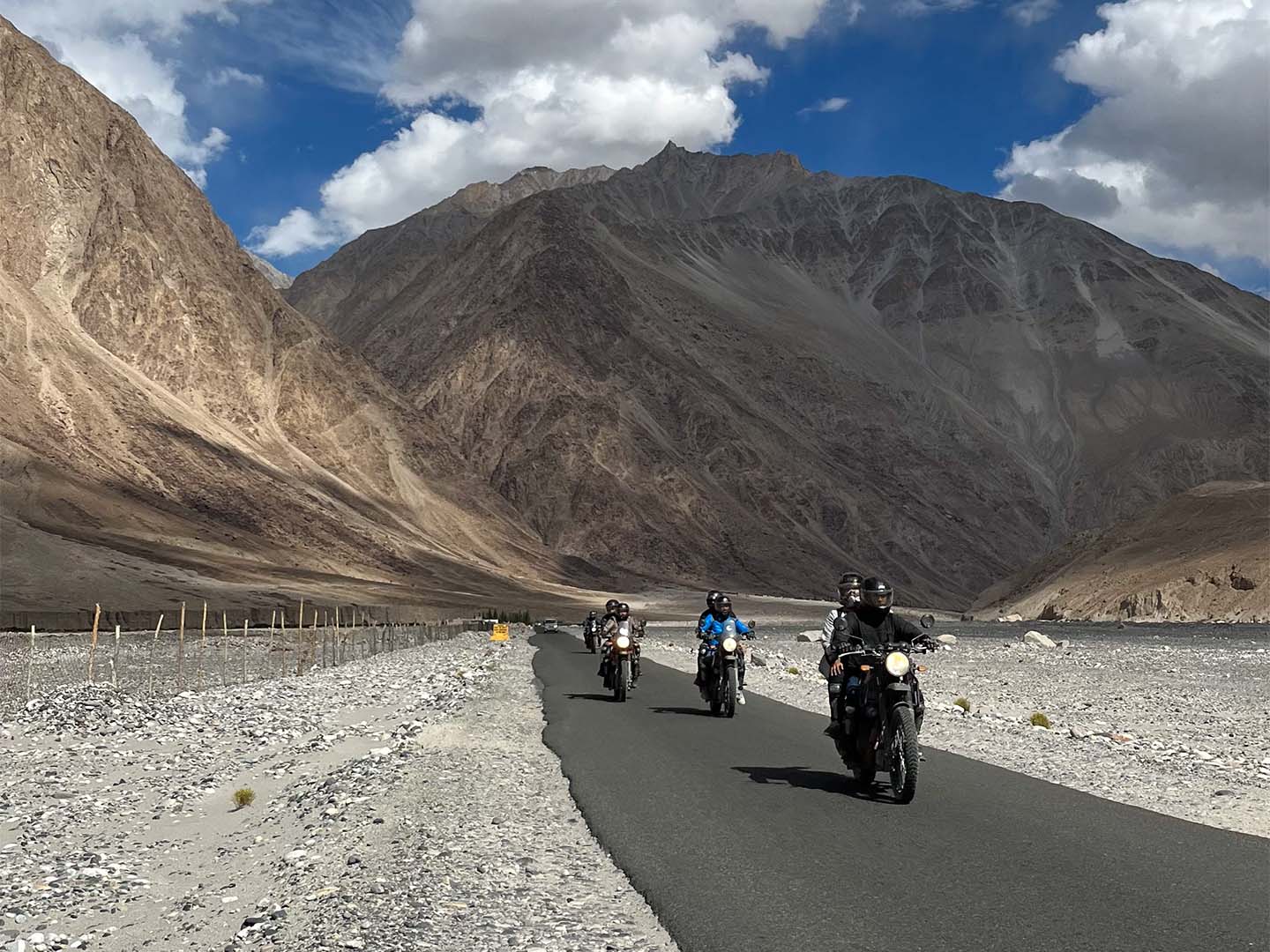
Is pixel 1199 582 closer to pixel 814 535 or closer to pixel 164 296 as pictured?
pixel 814 535

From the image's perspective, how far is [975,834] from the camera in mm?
9258

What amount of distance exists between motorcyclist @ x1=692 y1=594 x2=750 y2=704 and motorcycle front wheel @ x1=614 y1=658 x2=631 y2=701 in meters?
2.48

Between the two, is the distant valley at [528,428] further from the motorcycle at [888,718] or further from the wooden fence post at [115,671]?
the motorcycle at [888,718]

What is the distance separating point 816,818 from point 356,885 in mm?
3773

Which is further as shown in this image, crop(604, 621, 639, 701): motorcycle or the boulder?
the boulder

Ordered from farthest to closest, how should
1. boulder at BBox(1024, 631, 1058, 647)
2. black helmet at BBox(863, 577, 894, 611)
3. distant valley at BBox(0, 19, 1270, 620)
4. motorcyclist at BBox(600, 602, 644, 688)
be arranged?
distant valley at BBox(0, 19, 1270, 620), boulder at BBox(1024, 631, 1058, 647), motorcyclist at BBox(600, 602, 644, 688), black helmet at BBox(863, 577, 894, 611)

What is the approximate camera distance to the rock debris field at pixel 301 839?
7.59 m

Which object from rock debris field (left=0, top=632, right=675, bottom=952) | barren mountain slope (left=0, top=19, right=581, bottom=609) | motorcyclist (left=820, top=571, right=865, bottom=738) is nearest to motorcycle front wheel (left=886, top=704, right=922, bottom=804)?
motorcyclist (left=820, top=571, right=865, bottom=738)

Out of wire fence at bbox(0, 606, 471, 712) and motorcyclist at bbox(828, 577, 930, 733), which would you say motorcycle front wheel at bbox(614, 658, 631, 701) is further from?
wire fence at bbox(0, 606, 471, 712)

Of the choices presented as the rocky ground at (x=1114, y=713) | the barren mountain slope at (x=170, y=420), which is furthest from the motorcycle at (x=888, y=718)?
the barren mountain slope at (x=170, y=420)

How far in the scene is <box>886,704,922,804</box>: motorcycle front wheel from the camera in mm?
10383

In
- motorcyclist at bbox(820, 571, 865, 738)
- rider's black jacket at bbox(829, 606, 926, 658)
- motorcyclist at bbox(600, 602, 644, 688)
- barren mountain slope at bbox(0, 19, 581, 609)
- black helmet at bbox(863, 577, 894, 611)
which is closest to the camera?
black helmet at bbox(863, 577, 894, 611)

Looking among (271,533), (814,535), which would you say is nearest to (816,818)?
(271,533)

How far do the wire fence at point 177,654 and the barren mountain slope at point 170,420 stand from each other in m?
10.4
